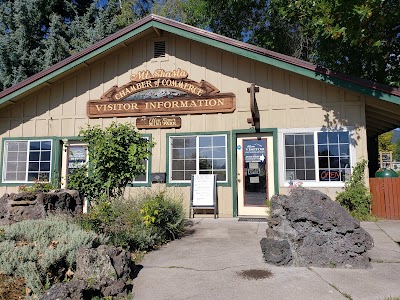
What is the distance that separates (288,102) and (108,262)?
23.2ft

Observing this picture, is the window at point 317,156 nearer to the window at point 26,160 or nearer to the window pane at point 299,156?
the window pane at point 299,156

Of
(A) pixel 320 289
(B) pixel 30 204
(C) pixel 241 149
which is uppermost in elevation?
(C) pixel 241 149

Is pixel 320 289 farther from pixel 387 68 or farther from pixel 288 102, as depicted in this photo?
pixel 387 68

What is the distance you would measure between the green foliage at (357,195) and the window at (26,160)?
9180 millimetres

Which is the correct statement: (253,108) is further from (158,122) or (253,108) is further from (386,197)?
(386,197)

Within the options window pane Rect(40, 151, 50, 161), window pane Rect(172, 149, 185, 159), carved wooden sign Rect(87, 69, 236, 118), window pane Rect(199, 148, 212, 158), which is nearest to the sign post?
window pane Rect(199, 148, 212, 158)

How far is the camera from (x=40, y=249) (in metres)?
4.22

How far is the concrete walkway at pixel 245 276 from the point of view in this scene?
12.7 ft

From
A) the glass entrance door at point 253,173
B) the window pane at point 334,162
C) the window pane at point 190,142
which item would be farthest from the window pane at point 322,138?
the window pane at point 190,142

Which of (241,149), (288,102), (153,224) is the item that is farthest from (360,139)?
(153,224)

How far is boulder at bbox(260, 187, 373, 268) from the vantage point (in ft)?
15.8

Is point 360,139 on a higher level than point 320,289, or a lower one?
higher

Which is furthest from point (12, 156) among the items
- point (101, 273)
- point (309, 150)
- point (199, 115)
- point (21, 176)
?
point (309, 150)

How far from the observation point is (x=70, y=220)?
5770 millimetres
